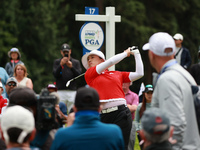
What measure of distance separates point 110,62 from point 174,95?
2.39 meters

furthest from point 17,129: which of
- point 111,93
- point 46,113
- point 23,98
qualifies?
point 111,93

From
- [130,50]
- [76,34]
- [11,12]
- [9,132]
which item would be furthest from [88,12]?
[76,34]

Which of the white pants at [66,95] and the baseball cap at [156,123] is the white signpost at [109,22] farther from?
the baseball cap at [156,123]

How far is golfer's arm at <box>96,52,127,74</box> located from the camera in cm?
667

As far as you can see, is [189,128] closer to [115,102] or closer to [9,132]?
[9,132]

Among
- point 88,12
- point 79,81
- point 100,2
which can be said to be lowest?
point 79,81

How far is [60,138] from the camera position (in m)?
4.05

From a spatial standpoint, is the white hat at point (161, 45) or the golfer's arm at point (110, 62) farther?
the golfer's arm at point (110, 62)

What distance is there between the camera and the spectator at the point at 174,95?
4.31 m

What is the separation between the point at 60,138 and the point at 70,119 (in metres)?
0.45

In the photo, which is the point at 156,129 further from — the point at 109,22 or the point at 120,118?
the point at 109,22

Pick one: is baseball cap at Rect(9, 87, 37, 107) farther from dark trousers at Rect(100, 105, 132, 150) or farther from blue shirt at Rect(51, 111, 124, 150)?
dark trousers at Rect(100, 105, 132, 150)

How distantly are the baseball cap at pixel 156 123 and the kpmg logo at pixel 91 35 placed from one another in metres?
6.33

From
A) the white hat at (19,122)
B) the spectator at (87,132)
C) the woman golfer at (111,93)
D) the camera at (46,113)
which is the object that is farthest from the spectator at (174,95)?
the woman golfer at (111,93)
